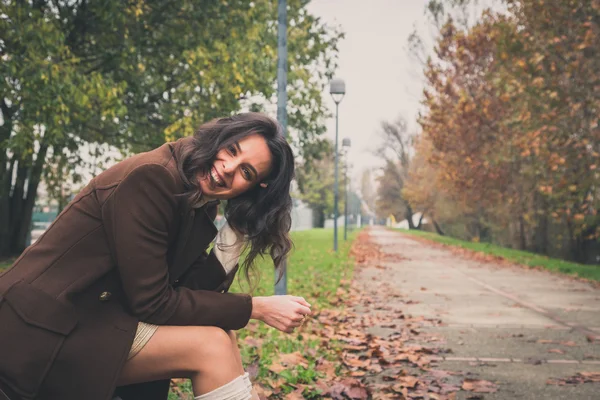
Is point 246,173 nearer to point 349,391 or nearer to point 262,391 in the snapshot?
point 262,391

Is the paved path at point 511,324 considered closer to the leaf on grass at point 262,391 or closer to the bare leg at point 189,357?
the leaf on grass at point 262,391

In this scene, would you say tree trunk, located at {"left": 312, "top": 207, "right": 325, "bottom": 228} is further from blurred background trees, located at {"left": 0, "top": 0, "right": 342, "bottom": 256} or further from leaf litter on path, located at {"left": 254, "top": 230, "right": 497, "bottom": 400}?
leaf litter on path, located at {"left": 254, "top": 230, "right": 497, "bottom": 400}

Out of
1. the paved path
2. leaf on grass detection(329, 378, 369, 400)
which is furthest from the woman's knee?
the paved path

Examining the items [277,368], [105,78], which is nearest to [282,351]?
[277,368]

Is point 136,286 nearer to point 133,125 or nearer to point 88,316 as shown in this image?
point 88,316

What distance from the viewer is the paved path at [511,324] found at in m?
5.14

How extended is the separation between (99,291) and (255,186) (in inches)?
34.4

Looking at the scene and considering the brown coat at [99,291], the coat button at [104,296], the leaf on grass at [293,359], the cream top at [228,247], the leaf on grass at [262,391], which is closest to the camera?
the brown coat at [99,291]

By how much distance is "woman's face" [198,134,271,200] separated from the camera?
8.47ft

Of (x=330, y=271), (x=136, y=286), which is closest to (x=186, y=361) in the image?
(x=136, y=286)

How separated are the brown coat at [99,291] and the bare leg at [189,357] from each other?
7 centimetres

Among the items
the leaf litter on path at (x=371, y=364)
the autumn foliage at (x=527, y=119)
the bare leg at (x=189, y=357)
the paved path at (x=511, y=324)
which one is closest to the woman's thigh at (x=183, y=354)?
the bare leg at (x=189, y=357)

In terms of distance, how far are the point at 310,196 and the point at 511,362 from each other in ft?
223

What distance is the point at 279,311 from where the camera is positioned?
2.61 metres
